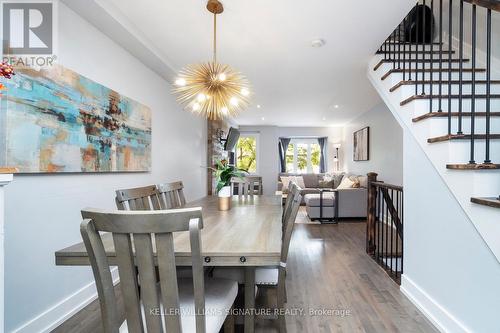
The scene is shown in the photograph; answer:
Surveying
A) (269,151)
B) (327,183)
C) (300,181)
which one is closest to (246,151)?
(269,151)

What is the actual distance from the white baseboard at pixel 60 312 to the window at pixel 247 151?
6.51 meters

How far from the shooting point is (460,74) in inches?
62.7

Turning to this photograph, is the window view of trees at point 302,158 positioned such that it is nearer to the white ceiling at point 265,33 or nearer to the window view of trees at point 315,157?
the window view of trees at point 315,157

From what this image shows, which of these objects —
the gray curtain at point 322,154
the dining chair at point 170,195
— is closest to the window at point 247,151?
the gray curtain at point 322,154

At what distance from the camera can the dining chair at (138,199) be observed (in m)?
1.54

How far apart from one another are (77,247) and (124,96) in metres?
1.89

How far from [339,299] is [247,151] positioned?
261 inches

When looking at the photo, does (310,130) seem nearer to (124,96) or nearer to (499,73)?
Answer: (499,73)

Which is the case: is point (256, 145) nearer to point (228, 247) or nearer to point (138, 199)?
point (138, 199)

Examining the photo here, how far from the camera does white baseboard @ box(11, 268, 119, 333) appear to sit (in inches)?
62.7

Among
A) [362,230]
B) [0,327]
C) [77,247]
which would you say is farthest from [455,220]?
[362,230]

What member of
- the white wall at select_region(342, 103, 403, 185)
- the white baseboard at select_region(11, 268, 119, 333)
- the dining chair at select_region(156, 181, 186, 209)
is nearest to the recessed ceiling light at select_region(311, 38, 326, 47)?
the dining chair at select_region(156, 181, 186, 209)

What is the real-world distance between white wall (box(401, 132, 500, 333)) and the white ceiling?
1.16 metres

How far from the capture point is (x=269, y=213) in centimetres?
188
